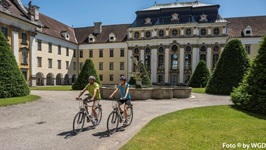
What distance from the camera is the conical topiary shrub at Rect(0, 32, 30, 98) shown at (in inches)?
648

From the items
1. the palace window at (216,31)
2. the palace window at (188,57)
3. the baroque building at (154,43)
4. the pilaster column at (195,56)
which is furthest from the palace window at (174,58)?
the palace window at (216,31)

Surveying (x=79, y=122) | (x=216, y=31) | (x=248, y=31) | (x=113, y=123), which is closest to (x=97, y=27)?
(x=216, y=31)

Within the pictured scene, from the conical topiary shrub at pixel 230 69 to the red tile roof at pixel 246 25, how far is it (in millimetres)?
25455

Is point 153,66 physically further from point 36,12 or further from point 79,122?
point 79,122

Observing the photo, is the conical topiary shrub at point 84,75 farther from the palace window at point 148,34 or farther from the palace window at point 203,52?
the palace window at point 203,52

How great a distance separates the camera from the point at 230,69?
69.7ft

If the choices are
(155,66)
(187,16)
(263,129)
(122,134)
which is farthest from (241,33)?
(122,134)

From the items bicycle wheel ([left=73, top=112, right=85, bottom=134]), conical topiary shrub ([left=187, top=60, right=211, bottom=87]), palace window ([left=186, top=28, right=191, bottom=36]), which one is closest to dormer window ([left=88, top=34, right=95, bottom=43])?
palace window ([left=186, top=28, right=191, bottom=36])

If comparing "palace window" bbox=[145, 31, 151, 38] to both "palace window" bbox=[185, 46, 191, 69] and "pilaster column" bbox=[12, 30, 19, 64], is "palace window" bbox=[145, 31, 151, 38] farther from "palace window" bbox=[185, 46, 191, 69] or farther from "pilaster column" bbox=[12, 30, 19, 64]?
"pilaster column" bbox=[12, 30, 19, 64]

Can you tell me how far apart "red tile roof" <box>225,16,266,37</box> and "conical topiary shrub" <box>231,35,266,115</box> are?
35.5 meters

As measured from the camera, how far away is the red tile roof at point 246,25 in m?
43.2

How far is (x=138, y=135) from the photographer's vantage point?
6.80 meters

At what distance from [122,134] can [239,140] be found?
154 inches

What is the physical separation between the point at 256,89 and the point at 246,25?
4061 centimetres
